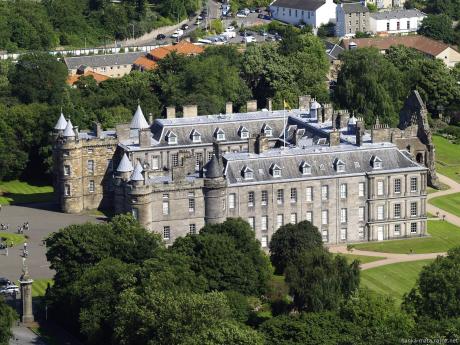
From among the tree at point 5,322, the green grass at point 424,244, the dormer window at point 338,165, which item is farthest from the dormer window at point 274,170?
the tree at point 5,322

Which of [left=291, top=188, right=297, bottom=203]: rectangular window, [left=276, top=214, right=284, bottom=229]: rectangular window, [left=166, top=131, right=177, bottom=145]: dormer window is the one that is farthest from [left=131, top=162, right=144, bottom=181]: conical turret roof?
[left=166, top=131, right=177, bottom=145]: dormer window

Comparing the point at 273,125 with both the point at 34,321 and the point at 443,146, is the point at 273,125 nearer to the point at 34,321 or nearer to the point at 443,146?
the point at 443,146

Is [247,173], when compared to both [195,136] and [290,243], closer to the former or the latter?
[290,243]

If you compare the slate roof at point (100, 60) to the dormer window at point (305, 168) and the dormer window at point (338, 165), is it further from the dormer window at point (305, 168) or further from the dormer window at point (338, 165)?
the dormer window at point (338, 165)

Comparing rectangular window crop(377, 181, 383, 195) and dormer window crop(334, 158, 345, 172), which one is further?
rectangular window crop(377, 181, 383, 195)

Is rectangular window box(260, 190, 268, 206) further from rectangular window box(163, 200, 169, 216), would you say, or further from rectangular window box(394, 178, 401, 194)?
rectangular window box(394, 178, 401, 194)
